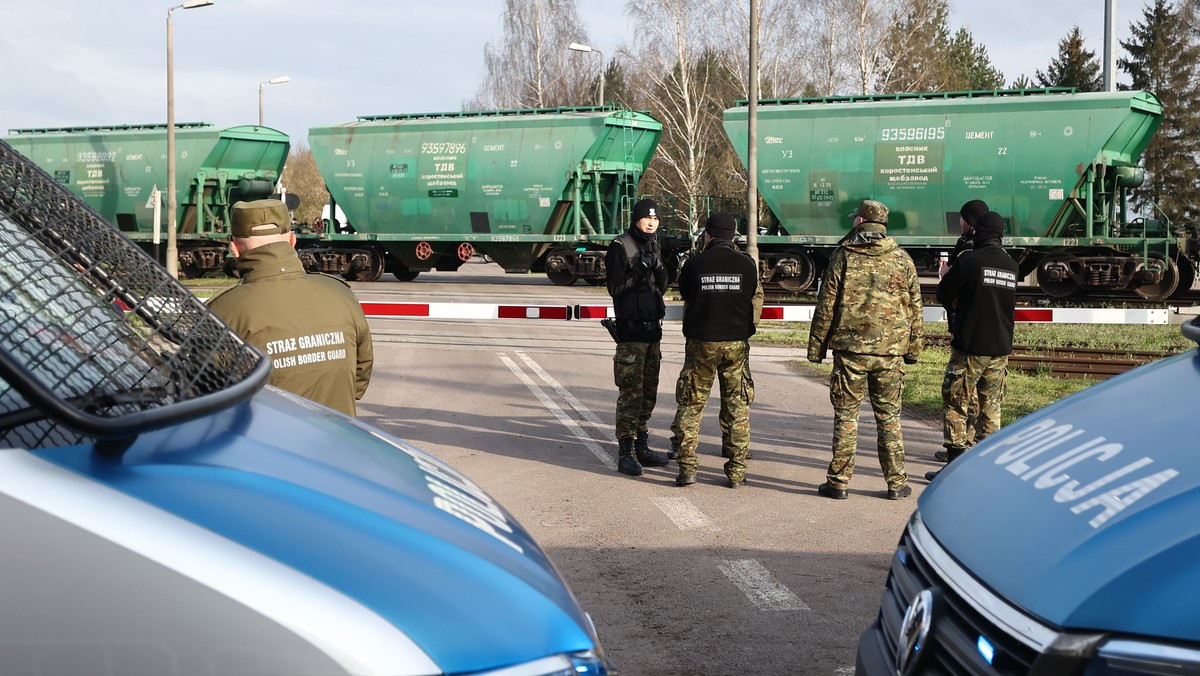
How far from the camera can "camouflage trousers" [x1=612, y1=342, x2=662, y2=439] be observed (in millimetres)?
8109

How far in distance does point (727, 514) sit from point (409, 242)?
23.5m

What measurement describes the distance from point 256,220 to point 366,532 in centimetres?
252

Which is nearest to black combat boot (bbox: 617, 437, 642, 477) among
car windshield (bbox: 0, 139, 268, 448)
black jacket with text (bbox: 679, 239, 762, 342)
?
black jacket with text (bbox: 679, 239, 762, 342)

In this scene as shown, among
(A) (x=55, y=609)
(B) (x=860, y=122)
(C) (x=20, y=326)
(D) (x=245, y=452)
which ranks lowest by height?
(A) (x=55, y=609)

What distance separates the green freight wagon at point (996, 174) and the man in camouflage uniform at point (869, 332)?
15040mm

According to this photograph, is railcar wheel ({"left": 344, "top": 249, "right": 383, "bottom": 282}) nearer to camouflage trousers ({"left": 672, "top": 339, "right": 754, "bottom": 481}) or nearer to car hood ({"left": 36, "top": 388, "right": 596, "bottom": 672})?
camouflage trousers ({"left": 672, "top": 339, "right": 754, "bottom": 481})

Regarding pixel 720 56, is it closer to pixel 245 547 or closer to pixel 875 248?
pixel 875 248

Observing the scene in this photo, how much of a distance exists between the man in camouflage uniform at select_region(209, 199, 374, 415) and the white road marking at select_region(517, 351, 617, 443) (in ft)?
16.8

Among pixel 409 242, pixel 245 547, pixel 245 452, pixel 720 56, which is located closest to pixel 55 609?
pixel 245 547

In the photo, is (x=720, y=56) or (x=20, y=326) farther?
(x=720, y=56)

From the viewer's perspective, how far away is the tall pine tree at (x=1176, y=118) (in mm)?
47812

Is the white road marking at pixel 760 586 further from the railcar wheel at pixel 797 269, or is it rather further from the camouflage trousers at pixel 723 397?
the railcar wheel at pixel 797 269

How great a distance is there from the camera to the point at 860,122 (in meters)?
22.5

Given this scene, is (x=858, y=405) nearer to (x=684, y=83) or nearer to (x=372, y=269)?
(x=372, y=269)
